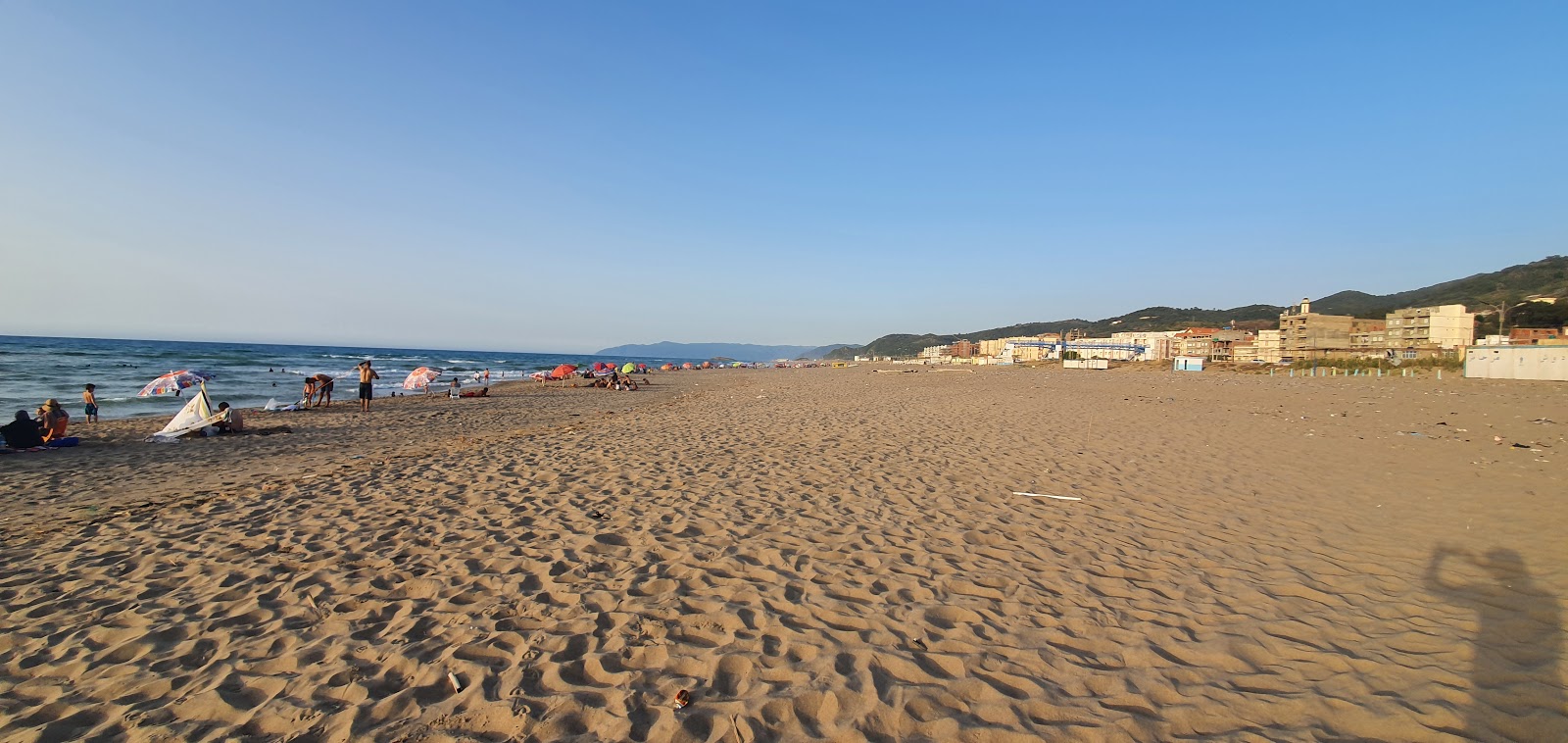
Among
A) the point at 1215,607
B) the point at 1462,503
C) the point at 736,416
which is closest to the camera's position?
the point at 1215,607

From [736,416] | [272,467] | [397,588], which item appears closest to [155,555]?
[397,588]

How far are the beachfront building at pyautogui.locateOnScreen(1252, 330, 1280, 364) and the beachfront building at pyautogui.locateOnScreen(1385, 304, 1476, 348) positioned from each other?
6263mm

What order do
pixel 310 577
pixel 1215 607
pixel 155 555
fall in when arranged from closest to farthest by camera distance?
pixel 1215 607
pixel 310 577
pixel 155 555

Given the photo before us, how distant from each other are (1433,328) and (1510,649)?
54.6 metres

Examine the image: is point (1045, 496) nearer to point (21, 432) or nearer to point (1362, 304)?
point (21, 432)

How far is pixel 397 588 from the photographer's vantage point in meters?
3.99

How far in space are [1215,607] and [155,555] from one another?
7596 mm

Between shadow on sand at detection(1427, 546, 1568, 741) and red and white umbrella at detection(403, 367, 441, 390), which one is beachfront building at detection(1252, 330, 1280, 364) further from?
red and white umbrella at detection(403, 367, 441, 390)

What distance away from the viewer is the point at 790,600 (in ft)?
12.6

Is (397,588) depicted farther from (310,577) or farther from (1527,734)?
(1527,734)

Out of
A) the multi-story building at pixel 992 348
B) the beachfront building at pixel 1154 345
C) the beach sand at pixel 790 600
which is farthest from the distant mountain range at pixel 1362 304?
the beach sand at pixel 790 600

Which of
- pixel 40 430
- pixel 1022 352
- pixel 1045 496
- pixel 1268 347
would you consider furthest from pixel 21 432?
pixel 1022 352

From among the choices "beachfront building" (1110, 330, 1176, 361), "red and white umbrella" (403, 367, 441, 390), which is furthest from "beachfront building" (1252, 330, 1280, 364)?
"red and white umbrella" (403, 367, 441, 390)

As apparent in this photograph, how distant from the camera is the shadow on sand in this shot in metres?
2.59
